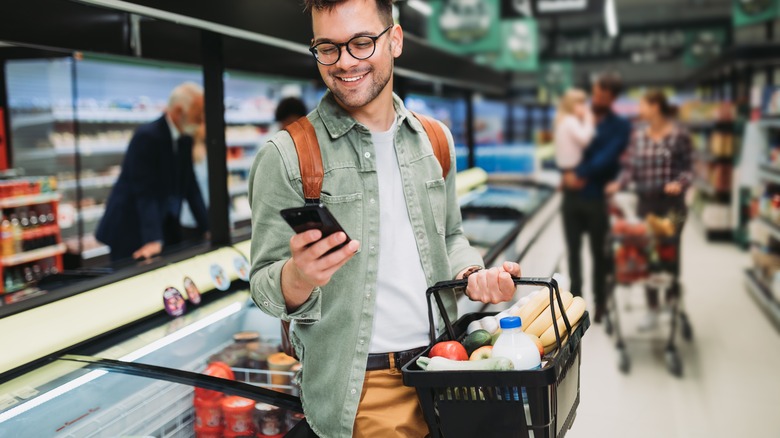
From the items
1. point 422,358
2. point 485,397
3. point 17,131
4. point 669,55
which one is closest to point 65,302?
point 422,358

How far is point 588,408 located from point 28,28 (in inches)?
150

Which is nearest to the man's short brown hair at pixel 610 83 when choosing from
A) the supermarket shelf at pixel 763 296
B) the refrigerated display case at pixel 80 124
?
the supermarket shelf at pixel 763 296

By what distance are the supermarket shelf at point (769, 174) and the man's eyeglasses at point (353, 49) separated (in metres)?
6.85

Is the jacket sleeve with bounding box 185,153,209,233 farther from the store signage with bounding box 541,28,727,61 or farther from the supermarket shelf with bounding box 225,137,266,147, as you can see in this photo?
the store signage with bounding box 541,28,727,61

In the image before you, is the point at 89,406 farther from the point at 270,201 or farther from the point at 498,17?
the point at 498,17

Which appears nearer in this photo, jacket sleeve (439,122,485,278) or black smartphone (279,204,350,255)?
black smartphone (279,204,350,255)

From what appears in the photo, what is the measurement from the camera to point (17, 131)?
24.8 feet

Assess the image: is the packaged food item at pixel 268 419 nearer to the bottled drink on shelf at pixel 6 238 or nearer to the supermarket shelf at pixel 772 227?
the bottled drink on shelf at pixel 6 238

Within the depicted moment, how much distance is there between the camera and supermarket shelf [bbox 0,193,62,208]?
18.8 ft

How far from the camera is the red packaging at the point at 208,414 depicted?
2061 millimetres

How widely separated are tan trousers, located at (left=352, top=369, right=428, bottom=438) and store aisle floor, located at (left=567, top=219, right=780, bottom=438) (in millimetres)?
2577

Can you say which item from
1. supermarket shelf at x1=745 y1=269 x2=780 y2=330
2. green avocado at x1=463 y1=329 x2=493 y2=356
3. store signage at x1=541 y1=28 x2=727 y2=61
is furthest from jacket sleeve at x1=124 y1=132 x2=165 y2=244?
store signage at x1=541 y1=28 x2=727 y2=61

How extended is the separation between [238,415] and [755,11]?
10080 mm

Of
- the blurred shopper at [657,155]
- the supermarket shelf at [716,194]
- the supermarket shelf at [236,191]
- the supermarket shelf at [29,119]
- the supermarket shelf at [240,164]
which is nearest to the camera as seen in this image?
the blurred shopper at [657,155]
